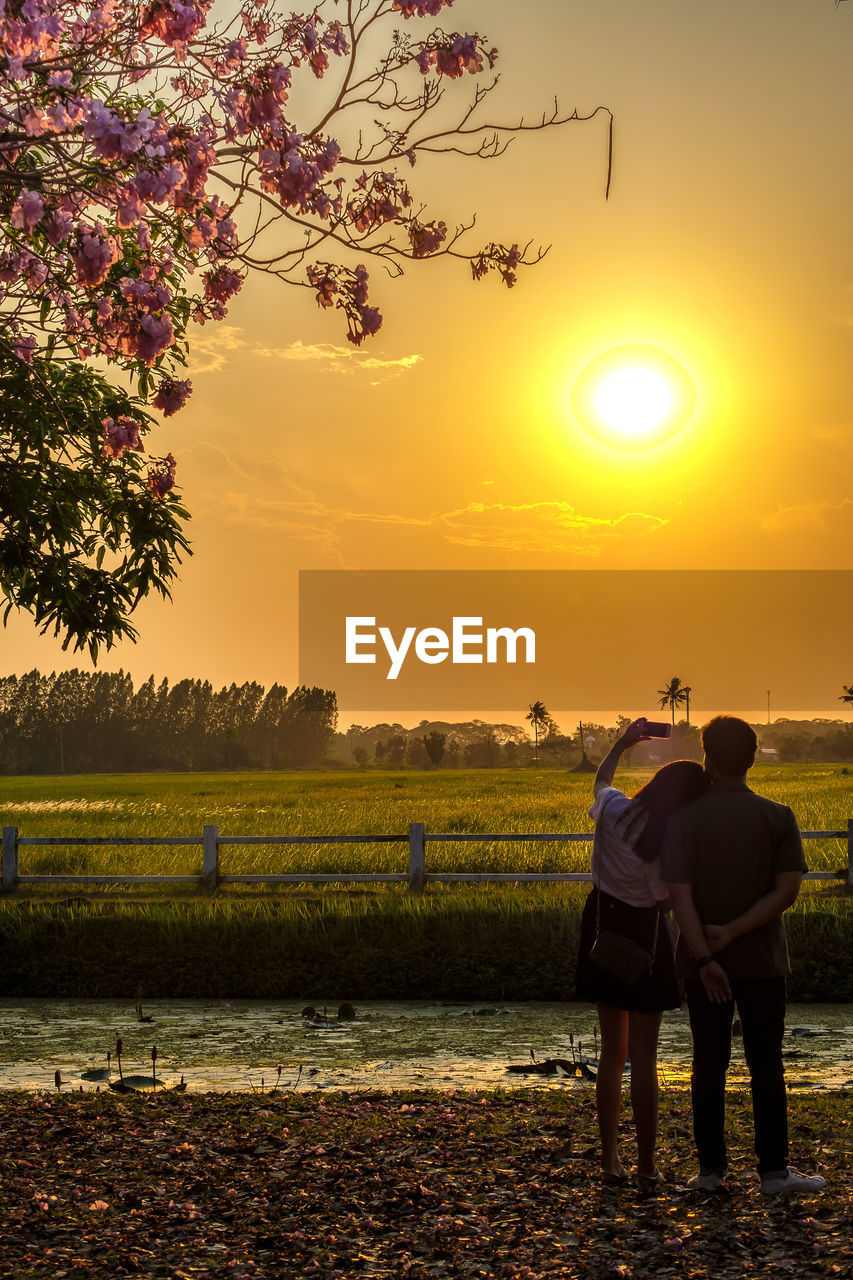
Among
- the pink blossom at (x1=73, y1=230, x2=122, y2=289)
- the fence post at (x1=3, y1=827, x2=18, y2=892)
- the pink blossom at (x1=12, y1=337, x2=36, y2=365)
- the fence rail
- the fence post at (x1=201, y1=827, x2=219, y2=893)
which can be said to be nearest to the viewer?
the pink blossom at (x1=73, y1=230, x2=122, y2=289)

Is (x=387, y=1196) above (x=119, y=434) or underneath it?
underneath

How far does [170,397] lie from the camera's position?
29.5 ft

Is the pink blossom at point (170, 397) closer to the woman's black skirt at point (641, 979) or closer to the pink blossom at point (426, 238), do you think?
the pink blossom at point (426, 238)

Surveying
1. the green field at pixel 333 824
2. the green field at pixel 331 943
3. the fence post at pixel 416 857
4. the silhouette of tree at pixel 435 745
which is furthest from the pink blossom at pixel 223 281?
the silhouette of tree at pixel 435 745

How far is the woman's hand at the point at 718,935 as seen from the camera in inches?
248

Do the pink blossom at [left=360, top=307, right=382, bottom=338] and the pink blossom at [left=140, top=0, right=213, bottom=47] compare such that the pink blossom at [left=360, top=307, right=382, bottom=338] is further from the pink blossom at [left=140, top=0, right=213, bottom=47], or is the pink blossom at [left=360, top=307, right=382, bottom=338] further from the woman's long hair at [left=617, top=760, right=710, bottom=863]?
the woman's long hair at [left=617, top=760, right=710, bottom=863]

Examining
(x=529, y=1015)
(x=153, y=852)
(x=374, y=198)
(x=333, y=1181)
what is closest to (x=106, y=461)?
(x=374, y=198)

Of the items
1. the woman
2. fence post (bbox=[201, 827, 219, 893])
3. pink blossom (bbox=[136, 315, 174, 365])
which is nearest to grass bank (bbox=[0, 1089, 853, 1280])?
the woman

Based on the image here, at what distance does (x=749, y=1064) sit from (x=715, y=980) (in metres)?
0.48

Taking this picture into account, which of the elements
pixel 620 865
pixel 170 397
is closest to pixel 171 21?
pixel 170 397

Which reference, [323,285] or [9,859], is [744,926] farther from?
[9,859]

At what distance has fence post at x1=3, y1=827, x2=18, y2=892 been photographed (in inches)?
734

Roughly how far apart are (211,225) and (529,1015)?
8787mm

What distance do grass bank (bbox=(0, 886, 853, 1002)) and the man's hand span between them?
8.55 m
